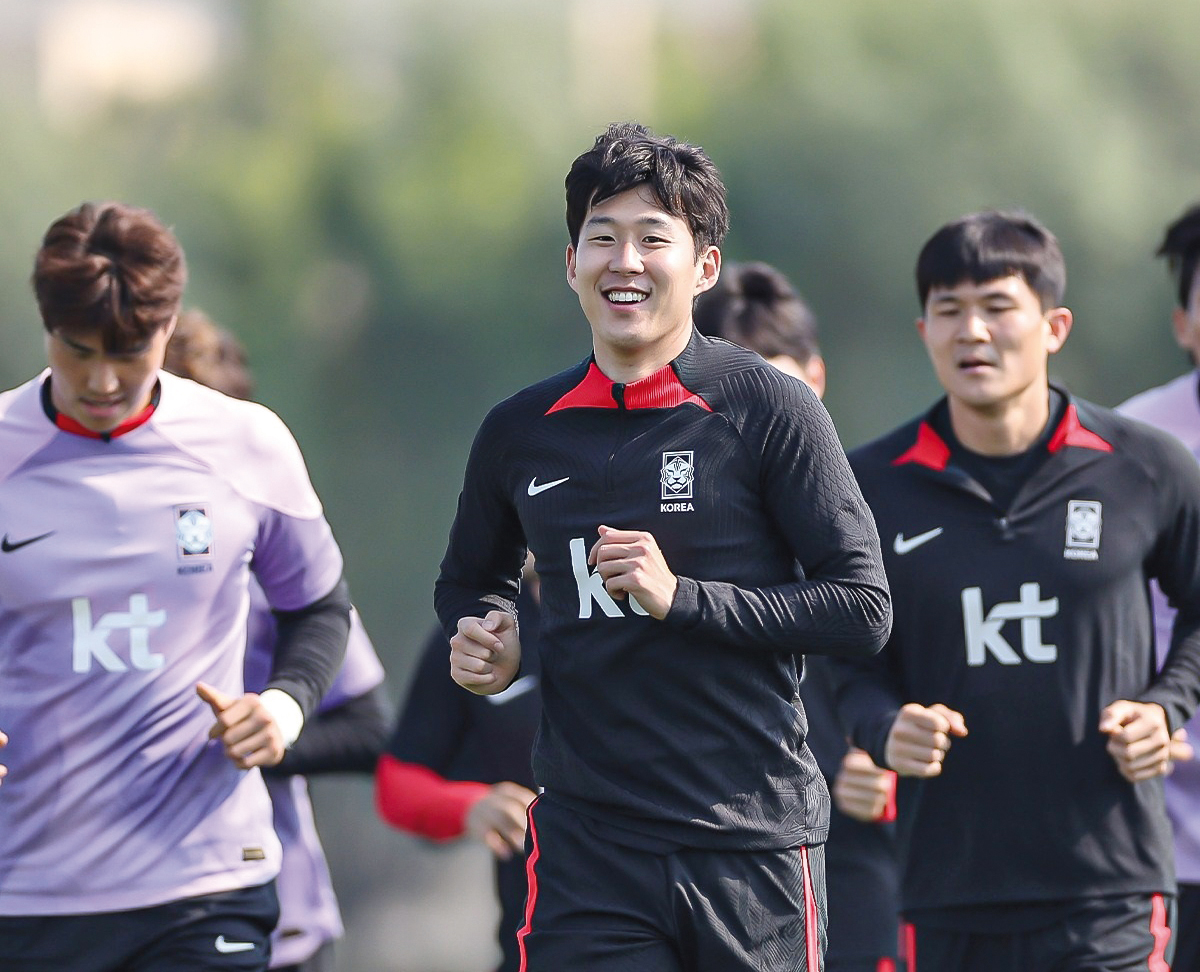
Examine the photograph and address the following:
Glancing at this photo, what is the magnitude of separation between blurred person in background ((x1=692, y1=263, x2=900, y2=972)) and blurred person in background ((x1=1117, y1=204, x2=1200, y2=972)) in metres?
0.90

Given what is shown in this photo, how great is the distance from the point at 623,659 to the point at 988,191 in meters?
16.1

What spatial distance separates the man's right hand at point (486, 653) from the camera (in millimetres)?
3992

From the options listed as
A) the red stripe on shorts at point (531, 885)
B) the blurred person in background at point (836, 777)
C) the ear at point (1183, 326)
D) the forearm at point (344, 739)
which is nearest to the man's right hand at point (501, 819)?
the forearm at point (344, 739)

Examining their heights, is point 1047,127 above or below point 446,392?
above

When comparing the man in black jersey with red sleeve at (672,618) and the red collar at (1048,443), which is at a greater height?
the red collar at (1048,443)

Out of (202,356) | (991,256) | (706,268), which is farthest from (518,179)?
(706,268)

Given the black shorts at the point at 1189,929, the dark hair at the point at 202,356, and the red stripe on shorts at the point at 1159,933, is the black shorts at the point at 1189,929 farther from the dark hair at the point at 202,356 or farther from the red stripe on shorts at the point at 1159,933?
the dark hair at the point at 202,356

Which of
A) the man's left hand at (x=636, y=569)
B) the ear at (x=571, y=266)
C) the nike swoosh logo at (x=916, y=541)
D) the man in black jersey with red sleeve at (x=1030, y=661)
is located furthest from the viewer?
the nike swoosh logo at (x=916, y=541)

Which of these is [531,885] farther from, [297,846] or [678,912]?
[297,846]

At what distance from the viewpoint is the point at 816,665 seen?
557 cm

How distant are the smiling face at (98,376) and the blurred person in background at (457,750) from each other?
4.17 feet

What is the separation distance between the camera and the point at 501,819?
5.45 metres

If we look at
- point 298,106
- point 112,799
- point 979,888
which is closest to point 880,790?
point 979,888

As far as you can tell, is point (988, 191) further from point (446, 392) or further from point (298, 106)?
A: point (298, 106)
